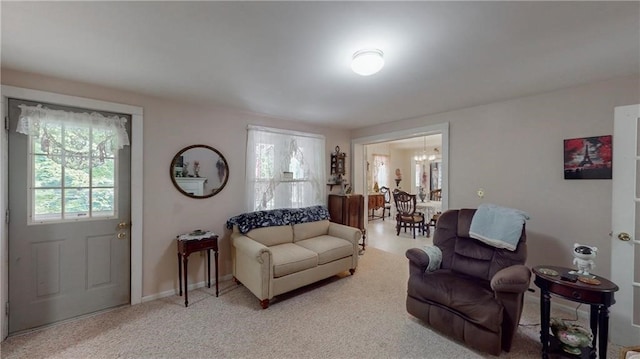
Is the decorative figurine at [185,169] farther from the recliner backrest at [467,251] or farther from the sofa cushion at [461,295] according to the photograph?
the recliner backrest at [467,251]

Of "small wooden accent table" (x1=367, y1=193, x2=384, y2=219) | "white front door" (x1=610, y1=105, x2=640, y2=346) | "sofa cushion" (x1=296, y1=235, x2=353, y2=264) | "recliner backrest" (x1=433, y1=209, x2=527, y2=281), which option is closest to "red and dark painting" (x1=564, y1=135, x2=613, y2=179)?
"white front door" (x1=610, y1=105, x2=640, y2=346)

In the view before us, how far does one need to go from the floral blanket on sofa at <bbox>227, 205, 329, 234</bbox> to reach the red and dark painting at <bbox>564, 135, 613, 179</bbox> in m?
3.02

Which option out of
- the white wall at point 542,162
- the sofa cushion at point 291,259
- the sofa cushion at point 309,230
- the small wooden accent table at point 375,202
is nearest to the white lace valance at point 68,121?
the sofa cushion at point 291,259

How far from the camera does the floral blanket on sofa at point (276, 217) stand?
126 inches

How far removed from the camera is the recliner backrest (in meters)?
2.24

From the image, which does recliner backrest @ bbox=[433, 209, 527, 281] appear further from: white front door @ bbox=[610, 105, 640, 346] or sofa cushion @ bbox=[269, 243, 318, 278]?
sofa cushion @ bbox=[269, 243, 318, 278]

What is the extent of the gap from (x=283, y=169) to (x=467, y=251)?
105 inches

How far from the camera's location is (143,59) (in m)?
1.95

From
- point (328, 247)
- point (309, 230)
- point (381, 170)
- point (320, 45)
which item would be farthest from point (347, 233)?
point (381, 170)

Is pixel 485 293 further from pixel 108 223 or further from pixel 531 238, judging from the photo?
pixel 108 223

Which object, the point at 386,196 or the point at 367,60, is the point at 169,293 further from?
the point at 386,196

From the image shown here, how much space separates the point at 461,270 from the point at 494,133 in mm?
1774

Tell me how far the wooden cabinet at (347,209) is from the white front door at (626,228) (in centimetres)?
304

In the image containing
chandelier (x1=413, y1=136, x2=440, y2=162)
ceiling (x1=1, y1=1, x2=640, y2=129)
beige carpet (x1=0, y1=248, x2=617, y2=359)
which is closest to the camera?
ceiling (x1=1, y1=1, x2=640, y2=129)
